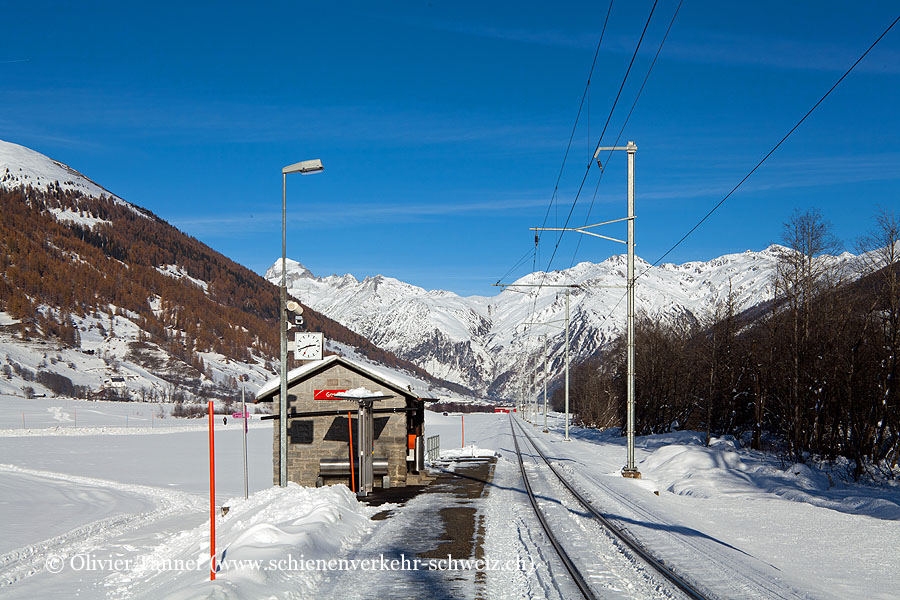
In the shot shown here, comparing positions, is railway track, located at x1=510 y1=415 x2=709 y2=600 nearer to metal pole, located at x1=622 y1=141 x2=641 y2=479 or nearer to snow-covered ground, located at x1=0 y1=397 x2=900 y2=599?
snow-covered ground, located at x1=0 y1=397 x2=900 y2=599

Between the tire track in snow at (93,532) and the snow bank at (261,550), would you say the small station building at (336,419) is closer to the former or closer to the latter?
the tire track in snow at (93,532)

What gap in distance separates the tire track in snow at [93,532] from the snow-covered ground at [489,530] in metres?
0.07

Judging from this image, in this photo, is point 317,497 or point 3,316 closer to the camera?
point 317,497

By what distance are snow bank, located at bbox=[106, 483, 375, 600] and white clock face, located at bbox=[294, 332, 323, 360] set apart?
13.9ft

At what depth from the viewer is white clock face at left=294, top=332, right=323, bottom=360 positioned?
21766 mm

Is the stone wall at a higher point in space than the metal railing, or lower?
higher

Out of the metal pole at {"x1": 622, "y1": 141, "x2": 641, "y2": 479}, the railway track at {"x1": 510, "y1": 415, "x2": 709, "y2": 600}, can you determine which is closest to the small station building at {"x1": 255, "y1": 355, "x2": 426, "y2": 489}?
the railway track at {"x1": 510, "y1": 415, "x2": 709, "y2": 600}

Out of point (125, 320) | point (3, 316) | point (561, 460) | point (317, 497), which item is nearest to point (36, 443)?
point (561, 460)

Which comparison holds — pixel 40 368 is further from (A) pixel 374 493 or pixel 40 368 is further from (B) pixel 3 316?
(A) pixel 374 493

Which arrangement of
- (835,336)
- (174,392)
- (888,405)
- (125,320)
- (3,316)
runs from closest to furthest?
(888,405) < (835,336) < (174,392) < (3,316) < (125,320)

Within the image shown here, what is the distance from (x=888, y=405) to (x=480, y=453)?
20829 millimetres

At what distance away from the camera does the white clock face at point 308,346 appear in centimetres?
2177

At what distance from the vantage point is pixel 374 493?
2286cm

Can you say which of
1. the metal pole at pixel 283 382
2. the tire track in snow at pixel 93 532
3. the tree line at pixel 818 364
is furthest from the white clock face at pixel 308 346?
the tree line at pixel 818 364
